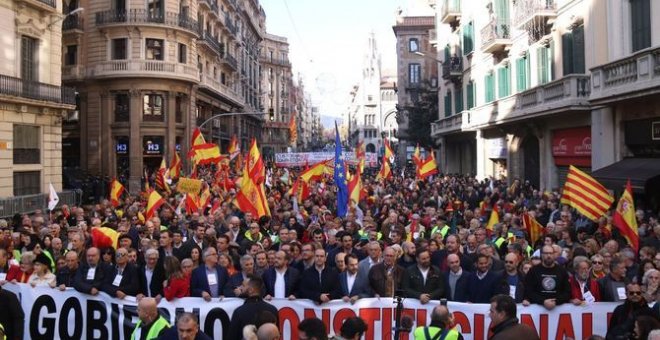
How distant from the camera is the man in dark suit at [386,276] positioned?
838cm

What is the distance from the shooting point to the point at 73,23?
3906 cm

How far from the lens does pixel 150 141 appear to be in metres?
39.9

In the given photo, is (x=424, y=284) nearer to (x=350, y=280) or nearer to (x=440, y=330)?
(x=350, y=280)

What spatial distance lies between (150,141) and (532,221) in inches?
1235

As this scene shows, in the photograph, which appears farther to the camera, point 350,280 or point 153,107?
point 153,107

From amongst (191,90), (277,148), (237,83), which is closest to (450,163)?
(191,90)

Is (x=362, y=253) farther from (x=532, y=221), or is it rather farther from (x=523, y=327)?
(x=523, y=327)

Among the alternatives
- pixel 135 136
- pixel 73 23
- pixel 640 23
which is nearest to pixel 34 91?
pixel 135 136

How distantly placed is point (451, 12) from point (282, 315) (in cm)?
3184

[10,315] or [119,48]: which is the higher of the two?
[119,48]

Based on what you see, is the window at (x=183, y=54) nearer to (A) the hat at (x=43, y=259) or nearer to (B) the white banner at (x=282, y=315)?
(A) the hat at (x=43, y=259)

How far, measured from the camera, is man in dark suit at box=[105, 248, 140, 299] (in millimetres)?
8430

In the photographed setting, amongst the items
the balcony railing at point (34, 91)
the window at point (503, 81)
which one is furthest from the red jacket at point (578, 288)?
the balcony railing at point (34, 91)

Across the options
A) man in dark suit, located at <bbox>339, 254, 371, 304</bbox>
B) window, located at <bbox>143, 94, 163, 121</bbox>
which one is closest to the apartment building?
man in dark suit, located at <bbox>339, 254, 371, 304</bbox>
